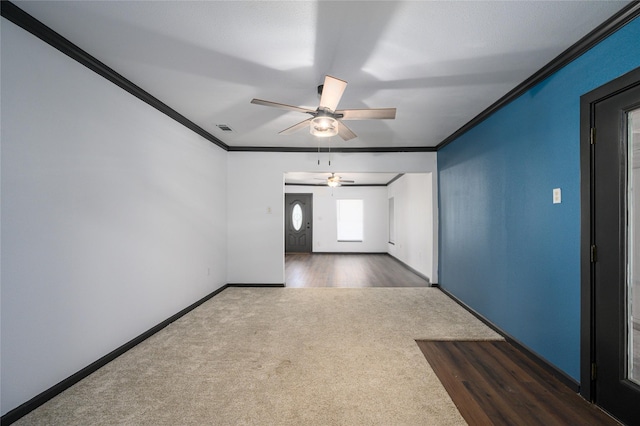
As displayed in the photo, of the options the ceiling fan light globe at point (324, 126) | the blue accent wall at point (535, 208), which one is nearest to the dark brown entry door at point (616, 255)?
the blue accent wall at point (535, 208)

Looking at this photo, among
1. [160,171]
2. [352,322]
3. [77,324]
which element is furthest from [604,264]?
[160,171]

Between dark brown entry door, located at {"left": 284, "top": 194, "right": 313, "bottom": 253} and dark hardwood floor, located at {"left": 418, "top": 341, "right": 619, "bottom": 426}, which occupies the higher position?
dark brown entry door, located at {"left": 284, "top": 194, "right": 313, "bottom": 253}

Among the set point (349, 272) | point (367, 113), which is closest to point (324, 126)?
point (367, 113)

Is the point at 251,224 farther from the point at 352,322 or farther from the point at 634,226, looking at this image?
the point at 634,226

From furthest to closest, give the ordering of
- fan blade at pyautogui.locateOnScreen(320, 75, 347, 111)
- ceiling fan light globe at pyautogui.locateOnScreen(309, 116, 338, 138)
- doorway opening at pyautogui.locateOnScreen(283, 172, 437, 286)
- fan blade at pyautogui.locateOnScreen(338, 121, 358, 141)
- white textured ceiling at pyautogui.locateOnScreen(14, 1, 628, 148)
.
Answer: doorway opening at pyautogui.locateOnScreen(283, 172, 437, 286) → fan blade at pyautogui.locateOnScreen(338, 121, 358, 141) → ceiling fan light globe at pyautogui.locateOnScreen(309, 116, 338, 138) → fan blade at pyautogui.locateOnScreen(320, 75, 347, 111) → white textured ceiling at pyautogui.locateOnScreen(14, 1, 628, 148)

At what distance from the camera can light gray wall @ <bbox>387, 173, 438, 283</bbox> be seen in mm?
5125

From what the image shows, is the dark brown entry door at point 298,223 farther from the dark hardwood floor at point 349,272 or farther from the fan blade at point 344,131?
the fan blade at point 344,131

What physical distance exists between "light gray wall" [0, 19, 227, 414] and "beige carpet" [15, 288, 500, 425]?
0.33 metres

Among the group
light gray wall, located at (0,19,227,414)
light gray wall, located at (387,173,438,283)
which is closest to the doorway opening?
light gray wall, located at (387,173,438,283)

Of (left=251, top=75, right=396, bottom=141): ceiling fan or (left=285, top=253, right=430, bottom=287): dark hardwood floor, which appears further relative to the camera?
(left=285, top=253, right=430, bottom=287): dark hardwood floor

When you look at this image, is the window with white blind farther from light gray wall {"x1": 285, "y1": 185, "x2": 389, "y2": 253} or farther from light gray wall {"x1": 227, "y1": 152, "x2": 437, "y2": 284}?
light gray wall {"x1": 227, "y1": 152, "x2": 437, "y2": 284}

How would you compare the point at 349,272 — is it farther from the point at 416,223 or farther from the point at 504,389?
the point at 504,389

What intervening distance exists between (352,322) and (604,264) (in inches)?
90.9

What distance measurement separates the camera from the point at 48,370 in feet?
6.23
